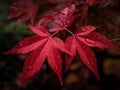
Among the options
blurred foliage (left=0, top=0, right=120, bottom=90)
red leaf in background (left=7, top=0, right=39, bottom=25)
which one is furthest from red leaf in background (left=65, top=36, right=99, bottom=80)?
blurred foliage (left=0, top=0, right=120, bottom=90)

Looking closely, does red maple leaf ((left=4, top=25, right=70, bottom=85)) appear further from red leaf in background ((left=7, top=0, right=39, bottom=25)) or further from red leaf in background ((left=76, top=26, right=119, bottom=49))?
red leaf in background ((left=7, top=0, right=39, bottom=25))

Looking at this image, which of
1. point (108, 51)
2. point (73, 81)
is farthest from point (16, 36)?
point (108, 51)

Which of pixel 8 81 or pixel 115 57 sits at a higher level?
pixel 8 81

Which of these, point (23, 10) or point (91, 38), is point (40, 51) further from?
point (23, 10)

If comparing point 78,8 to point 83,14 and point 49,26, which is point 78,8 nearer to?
point 83,14

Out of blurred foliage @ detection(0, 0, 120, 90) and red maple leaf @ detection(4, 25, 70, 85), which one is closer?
red maple leaf @ detection(4, 25, 70, 85)

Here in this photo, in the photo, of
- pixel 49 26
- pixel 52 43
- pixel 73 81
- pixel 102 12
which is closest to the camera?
pixel 52 43

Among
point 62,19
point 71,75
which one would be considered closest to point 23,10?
point 62,19
